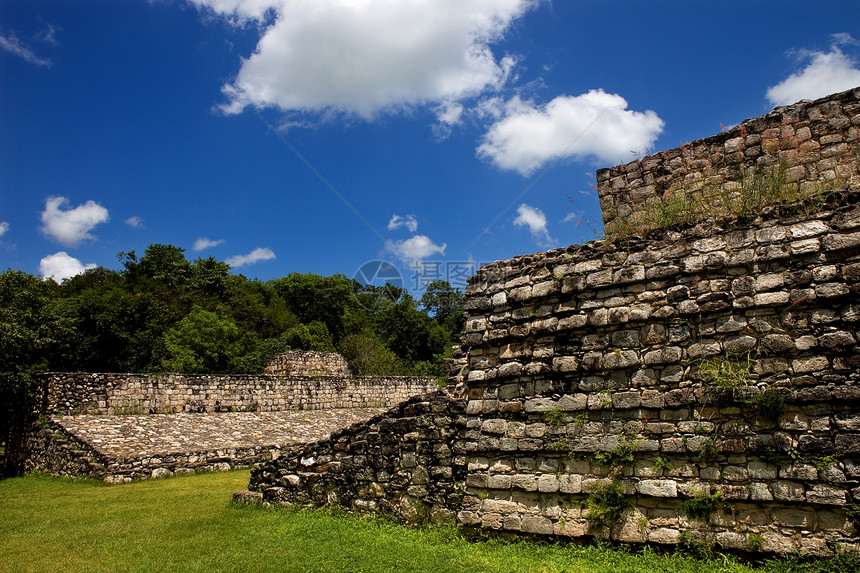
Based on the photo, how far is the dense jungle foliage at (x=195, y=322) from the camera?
15.6 metres

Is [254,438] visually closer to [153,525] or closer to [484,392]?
[153,525]

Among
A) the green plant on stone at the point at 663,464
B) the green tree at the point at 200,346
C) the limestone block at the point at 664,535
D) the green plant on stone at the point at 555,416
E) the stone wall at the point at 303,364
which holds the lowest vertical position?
the limestone block at the point at 664,535

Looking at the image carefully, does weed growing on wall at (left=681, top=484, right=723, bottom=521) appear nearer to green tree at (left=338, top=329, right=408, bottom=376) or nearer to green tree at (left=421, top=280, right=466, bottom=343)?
green tree at (left=338, top=329, right=408, bottom=376)

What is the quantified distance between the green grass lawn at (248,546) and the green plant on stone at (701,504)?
0.41 m

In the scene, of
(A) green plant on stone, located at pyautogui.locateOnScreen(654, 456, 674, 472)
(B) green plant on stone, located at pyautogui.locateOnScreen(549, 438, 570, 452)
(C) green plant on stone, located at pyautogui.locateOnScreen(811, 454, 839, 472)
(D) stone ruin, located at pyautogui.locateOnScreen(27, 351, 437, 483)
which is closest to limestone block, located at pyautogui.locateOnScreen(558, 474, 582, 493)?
(B) green plant on stone, located at pyautogui.locateOnScreen(549, 438, 570, 452)

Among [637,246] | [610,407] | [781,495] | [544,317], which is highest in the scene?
[637,246]

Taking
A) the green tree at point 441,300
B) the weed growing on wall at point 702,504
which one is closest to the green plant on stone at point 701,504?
the weed growing on wall at point 702,504

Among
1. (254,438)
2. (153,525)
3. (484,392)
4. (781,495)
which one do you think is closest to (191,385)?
(254,438)

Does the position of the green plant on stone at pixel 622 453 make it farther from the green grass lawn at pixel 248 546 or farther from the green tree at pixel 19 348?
the green tree at pixel 19 348

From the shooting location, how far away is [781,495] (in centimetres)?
480

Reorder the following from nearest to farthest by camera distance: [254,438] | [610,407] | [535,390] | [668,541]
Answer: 1. [668,541]
2. [610,407]
3. [535,390]
4. [254,438]

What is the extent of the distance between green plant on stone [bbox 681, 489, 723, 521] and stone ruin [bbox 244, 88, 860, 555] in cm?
2

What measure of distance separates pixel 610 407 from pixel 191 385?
53.1 feet

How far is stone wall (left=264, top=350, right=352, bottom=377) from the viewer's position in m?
24.6
